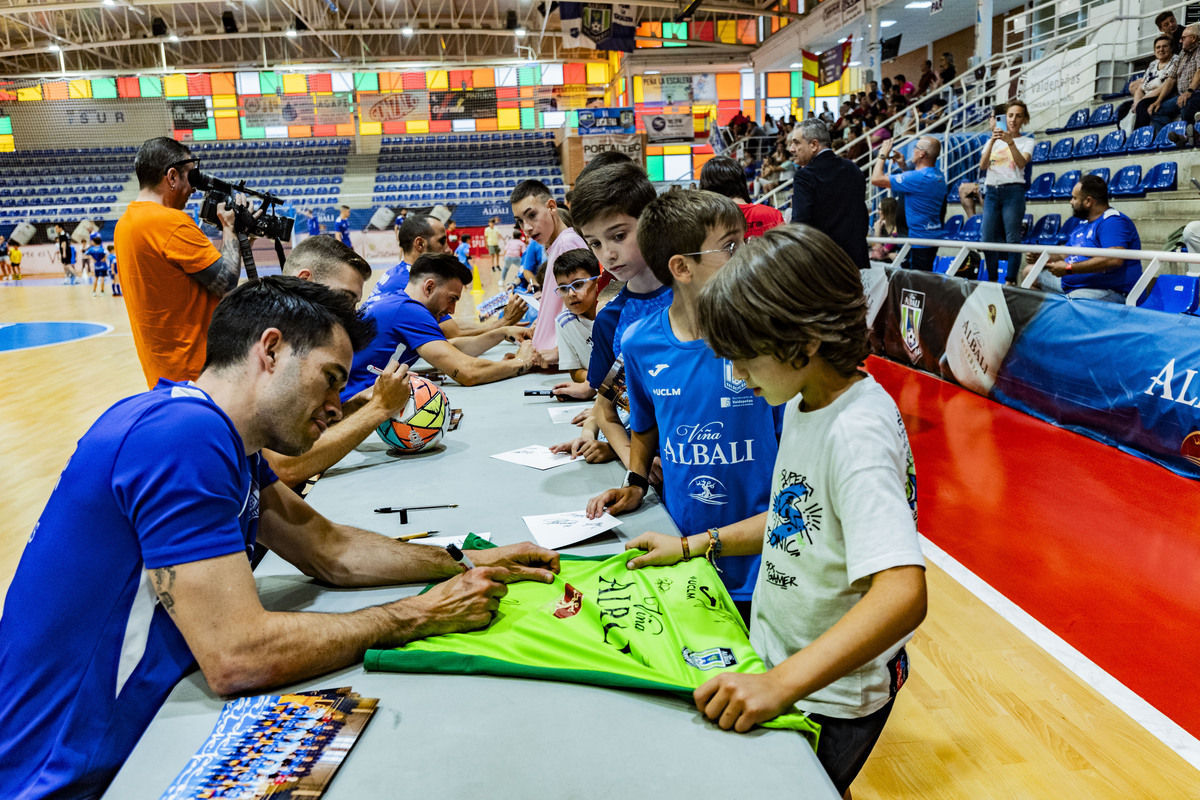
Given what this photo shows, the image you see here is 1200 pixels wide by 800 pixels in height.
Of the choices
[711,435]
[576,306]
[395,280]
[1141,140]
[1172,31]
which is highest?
[1172,31]

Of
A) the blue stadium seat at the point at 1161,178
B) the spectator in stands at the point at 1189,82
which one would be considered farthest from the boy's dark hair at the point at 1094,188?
the spectator in stands at the point at 1189,82

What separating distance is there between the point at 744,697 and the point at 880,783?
1.19 metres

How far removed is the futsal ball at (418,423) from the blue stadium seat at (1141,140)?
27.5 feet

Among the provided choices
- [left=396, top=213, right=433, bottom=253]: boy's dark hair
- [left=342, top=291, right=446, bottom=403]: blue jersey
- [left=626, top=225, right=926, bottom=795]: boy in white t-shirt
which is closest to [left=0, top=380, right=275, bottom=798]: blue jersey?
[left=626, top=225, right=926, bottom=795]: boy in white t-shirt

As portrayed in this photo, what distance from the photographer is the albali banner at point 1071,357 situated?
392 centimetres

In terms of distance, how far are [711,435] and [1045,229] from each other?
7.93 metres

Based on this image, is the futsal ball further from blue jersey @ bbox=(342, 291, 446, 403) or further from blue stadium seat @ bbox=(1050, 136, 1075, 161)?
blue stadium seat @ bbox=(1050, 136, 1075, 161)

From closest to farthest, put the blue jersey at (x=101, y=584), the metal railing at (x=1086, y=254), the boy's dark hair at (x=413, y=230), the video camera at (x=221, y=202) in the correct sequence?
the blue jersey at (x=101, y=584)
the video camera at (x=221, y=202)
the metal railing at (x=1086, y=254)
the boy's dark hair at (x=413, y=230)

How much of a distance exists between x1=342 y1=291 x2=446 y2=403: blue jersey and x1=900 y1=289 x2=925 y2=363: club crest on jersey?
4432 millimetres

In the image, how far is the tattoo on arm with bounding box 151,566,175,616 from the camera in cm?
115

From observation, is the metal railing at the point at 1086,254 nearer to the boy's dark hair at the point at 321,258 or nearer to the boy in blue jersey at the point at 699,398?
the boy in blue jersey at the point at 699,398

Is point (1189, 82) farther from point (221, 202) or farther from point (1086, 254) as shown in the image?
point (221, 202)

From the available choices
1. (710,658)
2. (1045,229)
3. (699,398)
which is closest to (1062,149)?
(1045,229)

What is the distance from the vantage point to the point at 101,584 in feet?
3.80
